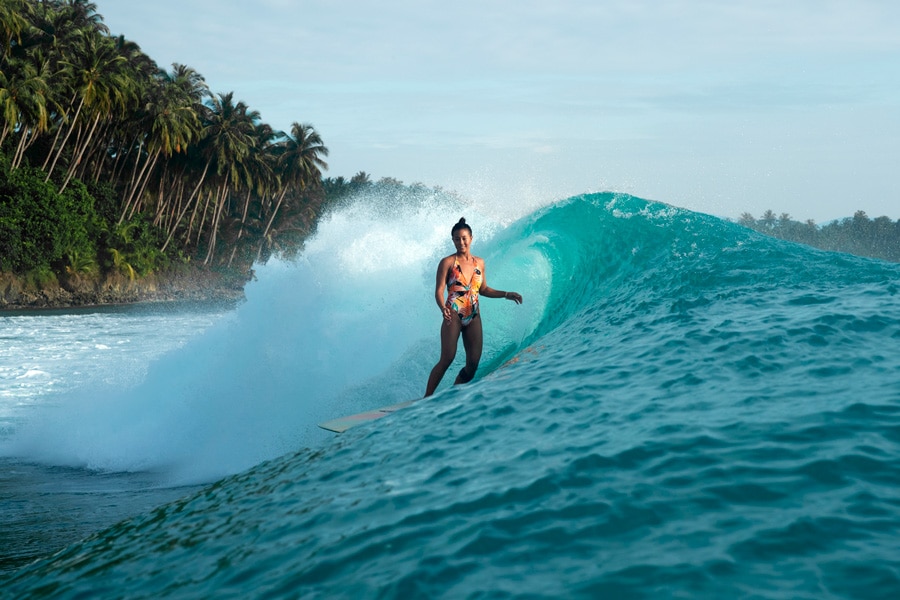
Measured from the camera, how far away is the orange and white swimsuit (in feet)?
25.5

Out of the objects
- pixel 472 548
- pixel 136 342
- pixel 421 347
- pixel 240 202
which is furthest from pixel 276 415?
pixel 240 202

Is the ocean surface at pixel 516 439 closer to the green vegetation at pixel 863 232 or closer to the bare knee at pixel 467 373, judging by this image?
the bare knee at pixel 467 373

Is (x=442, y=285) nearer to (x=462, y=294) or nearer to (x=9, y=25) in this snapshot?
(x=462, y=294)

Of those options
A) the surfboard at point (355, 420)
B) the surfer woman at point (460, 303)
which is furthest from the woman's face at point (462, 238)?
the surfboard at point (355, 420)

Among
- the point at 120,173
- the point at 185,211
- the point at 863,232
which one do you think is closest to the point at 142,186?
the point at 120,173

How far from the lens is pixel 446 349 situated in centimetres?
772

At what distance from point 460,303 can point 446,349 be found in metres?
0.45

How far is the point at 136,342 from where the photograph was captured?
22500 millimetres

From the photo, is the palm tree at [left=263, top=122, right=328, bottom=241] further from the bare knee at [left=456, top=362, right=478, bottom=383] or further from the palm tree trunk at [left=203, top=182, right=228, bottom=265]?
the bare knee at [left=456, top=362, right=478, bottom=383]

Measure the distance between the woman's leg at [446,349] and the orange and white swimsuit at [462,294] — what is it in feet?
0.29

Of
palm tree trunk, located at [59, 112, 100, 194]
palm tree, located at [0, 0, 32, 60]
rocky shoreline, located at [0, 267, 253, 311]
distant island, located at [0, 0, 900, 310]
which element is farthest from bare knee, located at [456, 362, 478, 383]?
palm tree trunk, located at [59, 112, 100, 194]

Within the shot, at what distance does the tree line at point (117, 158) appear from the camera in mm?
40844

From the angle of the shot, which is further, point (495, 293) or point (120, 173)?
point (120, 173)

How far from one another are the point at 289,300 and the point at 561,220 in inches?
164
